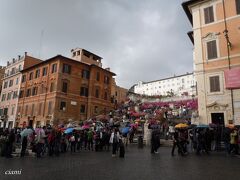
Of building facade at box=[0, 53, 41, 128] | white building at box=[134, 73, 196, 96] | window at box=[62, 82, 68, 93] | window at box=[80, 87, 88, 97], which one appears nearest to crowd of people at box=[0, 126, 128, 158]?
window at box=[62, 82, 68, 93]

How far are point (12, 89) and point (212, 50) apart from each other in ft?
142

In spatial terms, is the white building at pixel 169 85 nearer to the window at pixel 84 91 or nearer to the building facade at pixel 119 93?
the building facade at pixel 119 93

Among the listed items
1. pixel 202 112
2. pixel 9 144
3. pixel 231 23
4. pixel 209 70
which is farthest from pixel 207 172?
pixel 231 23

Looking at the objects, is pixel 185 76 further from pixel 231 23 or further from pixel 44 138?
pixel 44 138

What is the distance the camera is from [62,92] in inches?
1395

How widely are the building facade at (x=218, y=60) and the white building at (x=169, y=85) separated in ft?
202

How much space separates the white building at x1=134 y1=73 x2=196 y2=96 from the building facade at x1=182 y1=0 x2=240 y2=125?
202 ft

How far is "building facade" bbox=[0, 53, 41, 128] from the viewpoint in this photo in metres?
44.4

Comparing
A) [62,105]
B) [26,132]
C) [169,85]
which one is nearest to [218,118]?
[26,132]

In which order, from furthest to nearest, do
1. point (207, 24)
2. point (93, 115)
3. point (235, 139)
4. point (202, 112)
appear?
point (93, 115) → point (207, 24) → point (202, 112) → point (235, 139)

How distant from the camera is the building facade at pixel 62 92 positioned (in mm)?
35156

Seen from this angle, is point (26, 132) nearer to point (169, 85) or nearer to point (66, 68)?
point (66, 68)

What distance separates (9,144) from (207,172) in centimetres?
1114

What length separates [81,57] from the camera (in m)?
42.8
